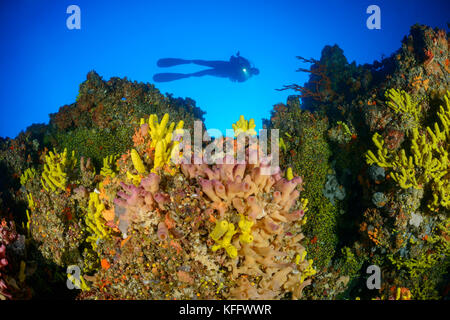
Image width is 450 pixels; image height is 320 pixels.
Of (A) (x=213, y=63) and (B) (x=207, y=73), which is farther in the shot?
(A) (x=213, y=63)

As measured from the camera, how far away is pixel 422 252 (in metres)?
5.33

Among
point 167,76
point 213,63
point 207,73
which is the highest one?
point 213,63

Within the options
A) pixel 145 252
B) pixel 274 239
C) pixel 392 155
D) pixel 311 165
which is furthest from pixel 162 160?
pixel 392 155

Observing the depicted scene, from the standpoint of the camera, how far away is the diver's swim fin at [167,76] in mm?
17511

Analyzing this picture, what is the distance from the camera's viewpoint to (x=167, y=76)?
17688 millimetres

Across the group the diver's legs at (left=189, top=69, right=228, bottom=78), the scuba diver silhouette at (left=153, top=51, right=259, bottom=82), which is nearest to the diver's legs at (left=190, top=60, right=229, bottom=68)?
the scuba diver silhouette at (left=153, top=51, right=259, bottom=82)

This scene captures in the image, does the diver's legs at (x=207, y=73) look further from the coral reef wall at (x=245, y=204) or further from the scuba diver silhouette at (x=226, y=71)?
the coral reef wall at (x=245, y=204)

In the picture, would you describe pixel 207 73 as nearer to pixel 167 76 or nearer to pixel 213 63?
pixel 213 63

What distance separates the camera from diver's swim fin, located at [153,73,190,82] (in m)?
17.5

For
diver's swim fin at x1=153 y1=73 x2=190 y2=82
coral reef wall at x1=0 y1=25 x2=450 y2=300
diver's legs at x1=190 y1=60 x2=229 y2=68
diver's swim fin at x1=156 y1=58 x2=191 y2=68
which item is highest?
diver's swim fin at x1=156 y1=58 x2=191 y2=68

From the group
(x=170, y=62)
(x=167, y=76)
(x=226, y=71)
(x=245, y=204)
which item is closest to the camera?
(x=245, y=204)

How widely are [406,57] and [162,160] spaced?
7.81m

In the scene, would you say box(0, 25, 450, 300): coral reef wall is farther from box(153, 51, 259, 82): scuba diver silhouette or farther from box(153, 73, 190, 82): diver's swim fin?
box(153, 51, 259, 82): scuba diver silhouette

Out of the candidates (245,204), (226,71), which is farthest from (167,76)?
(245,204)
